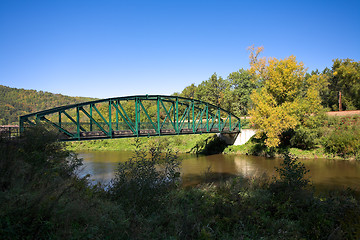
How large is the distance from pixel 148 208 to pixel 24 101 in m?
136

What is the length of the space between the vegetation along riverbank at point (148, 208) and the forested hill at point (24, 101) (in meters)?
104

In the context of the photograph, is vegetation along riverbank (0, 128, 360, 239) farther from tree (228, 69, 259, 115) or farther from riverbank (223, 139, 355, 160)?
tree (228, 69, 259, 115)

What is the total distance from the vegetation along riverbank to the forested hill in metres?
104

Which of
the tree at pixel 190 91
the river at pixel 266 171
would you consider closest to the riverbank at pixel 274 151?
the river at pixel 266 171

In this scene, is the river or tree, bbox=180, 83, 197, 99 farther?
tree, bbox=180, 83, 197, 99

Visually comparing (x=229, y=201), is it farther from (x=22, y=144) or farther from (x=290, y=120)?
(x=290, y=120)

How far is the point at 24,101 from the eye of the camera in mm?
117688

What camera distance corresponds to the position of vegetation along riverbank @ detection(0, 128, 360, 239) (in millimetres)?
4301

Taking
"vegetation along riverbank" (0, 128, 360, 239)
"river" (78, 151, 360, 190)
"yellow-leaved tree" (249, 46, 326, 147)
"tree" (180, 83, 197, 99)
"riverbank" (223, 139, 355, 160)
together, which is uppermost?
"tree" (180, 83, 197, 99)

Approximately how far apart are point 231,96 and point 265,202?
36309 mm

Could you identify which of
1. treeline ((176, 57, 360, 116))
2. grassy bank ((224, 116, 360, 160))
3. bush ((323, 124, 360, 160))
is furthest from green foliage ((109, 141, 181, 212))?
treeline ((176, 57, 360, 116))

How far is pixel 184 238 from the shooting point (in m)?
5.42

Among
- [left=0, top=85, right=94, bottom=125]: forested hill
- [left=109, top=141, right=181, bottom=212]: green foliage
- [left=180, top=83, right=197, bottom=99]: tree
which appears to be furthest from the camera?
[left=0, top=85, right=94, bottom=125]: forested hill

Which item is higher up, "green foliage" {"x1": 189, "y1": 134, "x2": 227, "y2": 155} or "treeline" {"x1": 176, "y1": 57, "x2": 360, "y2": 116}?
"treeline" {"x1": 176, "y1": 57, "x2": 360, "y2": 116}
